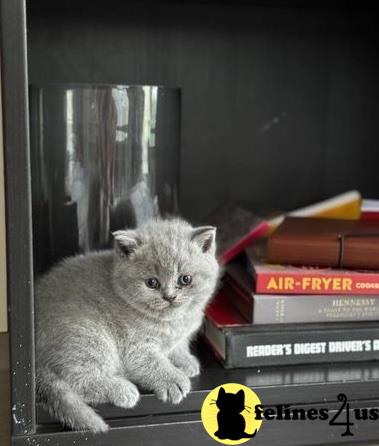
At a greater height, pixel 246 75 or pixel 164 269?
pixel 246 75

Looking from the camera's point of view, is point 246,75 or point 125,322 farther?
point 246,75

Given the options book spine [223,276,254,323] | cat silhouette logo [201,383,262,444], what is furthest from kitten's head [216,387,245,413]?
book spine [223,276,254,323]

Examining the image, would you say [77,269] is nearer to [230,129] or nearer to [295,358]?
[295,358]

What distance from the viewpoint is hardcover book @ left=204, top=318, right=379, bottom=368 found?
29.1 inches

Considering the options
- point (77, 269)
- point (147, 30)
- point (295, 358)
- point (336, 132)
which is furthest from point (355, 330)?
point (147, 30)

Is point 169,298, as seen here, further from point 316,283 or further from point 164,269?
point 316,283

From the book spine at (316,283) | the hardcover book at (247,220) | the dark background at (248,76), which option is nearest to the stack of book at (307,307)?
the book spine at (316,283)

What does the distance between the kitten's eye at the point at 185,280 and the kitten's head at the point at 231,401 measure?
0.41 ft

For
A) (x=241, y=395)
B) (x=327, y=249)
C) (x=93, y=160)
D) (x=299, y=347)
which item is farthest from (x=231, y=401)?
(x=93, y=160)

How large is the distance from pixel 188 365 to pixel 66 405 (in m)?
0.16

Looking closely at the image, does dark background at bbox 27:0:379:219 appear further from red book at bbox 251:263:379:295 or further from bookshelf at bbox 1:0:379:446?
red book at bbox 251:263:379:295

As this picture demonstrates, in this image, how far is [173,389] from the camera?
676 mm

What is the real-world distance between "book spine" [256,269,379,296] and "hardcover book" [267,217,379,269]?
0.06ft

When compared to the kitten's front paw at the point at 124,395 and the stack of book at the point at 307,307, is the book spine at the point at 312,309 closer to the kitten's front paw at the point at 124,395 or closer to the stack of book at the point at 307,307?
the stack of book at the point at 307,307
